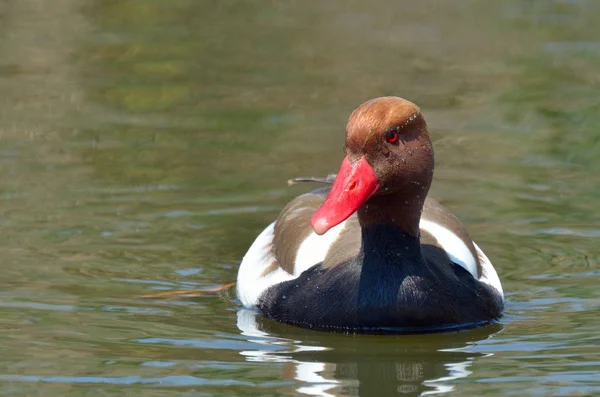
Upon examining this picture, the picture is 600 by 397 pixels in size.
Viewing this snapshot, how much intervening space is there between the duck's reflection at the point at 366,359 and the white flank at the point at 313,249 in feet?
1.51

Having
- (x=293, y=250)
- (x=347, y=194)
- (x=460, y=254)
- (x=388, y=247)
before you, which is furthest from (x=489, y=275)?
(x=347, y=194)

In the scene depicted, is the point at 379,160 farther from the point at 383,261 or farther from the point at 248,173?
the point at 248,173

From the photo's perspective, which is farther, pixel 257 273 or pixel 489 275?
pixel 257 273

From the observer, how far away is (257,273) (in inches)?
352

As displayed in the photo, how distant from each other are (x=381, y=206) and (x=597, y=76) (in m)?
7.94

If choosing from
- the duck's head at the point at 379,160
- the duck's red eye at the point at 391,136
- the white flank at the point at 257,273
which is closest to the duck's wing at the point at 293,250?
the white flank at the point at 257,273

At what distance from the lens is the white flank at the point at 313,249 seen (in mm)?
8492

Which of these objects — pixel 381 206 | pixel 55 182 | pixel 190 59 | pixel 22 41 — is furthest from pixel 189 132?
pixel 381 206

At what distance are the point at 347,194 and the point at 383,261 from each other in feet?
1.88

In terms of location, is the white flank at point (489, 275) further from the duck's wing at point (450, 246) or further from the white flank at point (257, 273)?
the white flank at point (257, 273)

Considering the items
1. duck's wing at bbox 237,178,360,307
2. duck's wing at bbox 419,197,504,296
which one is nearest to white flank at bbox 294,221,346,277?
duck's wing at bbox 237,178,360,307

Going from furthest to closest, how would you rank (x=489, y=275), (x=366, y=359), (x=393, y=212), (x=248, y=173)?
(x=248, y=173) → (x=489, y=275) → (x=393, y=212) → (x=366, y=359)

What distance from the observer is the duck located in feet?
25.1

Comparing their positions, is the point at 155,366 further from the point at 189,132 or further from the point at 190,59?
the point at 190,59
